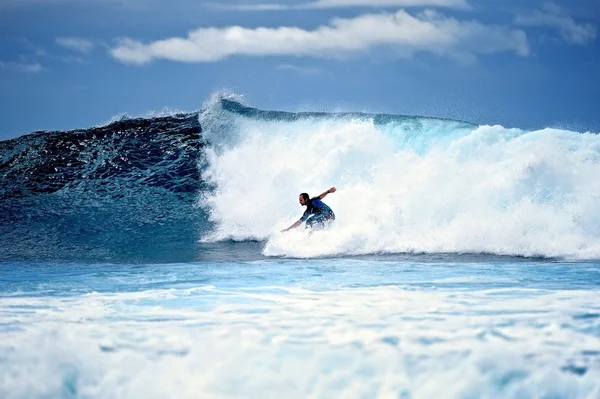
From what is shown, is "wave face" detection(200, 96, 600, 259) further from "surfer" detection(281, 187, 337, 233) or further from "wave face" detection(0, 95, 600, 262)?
"surfer" detection(281, 187, 337, 233)

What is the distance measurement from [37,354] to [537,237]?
6.91 meters

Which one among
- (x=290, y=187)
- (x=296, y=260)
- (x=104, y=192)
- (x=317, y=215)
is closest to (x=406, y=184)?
(x=317, y=215)

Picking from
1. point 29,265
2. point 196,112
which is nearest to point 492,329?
point 29,265

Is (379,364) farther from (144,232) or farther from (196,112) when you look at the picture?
(196,112)

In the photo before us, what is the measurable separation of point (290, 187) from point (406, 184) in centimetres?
260

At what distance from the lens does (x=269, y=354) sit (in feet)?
15.7

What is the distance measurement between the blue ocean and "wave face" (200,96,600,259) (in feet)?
0.13

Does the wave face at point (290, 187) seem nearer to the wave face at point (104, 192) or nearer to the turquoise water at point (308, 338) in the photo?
the wave face at point (104, 192)

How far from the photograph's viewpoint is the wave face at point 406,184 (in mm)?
10023

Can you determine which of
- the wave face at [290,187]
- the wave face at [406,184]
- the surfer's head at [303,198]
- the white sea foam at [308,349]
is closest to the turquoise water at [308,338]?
the white sea foam at [308,349]

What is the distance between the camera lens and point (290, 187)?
13648mm

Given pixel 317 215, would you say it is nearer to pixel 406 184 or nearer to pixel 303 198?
pixel 303 198

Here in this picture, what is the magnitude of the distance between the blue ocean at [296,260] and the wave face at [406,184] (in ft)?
0.13

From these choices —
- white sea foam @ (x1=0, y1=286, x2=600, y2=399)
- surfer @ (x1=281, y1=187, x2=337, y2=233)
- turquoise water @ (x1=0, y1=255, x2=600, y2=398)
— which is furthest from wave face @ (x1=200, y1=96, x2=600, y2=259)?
white sea foam @ (x1=0, y1=286, x2=600, y2=399)
